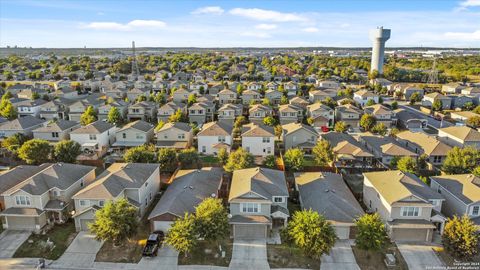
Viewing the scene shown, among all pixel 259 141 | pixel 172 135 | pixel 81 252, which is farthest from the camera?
pixel 172 135

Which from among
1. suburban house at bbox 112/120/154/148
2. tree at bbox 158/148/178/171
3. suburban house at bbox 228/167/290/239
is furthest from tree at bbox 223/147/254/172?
suburban house at bbox 112/120/154/148

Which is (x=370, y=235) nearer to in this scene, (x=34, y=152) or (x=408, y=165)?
(x=408, y=165)

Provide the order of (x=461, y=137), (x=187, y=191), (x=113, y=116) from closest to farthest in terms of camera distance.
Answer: (x=187, y=191) → (x=461, y=137) → (x=113, y=116)

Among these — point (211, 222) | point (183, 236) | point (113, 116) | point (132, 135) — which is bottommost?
point (183, 236)

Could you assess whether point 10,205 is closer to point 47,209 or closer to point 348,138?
point 47,209

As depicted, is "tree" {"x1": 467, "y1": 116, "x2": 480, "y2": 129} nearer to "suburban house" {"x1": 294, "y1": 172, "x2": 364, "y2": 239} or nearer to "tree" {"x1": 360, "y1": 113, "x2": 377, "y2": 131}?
"tree" {"x1": 360, "y1": 113, "x2": 377, "y2": 131}

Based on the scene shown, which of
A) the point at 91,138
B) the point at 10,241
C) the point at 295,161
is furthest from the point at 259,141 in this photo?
the point at 10,241

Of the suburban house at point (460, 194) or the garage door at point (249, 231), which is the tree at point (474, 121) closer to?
the suburban house at point (460, 194)
